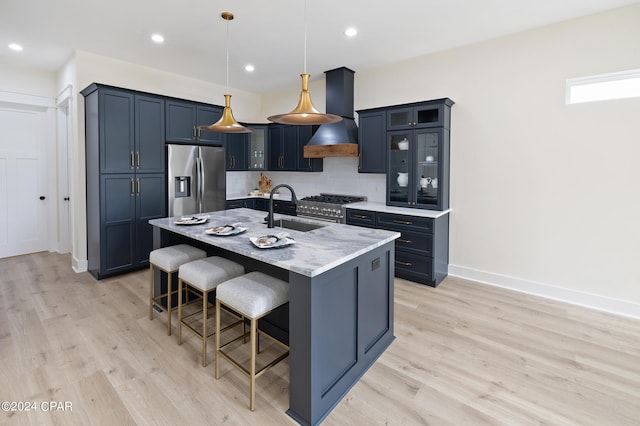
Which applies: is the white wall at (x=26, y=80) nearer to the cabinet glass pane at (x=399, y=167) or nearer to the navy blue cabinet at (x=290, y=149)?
the navy blue cabinet at (x=290, y=149)

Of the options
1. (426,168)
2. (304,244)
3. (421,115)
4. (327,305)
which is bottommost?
(327,305)

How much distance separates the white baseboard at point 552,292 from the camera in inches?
125

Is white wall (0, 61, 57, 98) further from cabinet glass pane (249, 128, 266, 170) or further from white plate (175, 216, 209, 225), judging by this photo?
white plate (175, 216, 209, 225)

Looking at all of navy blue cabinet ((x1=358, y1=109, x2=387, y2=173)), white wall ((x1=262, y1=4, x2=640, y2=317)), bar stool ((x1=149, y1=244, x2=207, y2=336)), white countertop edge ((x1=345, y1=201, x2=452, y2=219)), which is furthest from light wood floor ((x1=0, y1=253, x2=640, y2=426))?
navy blue cabinet ((x1=358, y1=109, x2=387, y2=173))

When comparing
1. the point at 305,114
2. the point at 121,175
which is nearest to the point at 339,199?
the point at 305,114

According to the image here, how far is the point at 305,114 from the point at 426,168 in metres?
2.36

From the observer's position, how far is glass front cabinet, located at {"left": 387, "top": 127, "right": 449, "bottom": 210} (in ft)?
13.2

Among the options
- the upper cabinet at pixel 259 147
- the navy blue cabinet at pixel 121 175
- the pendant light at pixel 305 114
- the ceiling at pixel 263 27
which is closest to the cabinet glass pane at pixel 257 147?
the upper cabinet at pixel 259 147

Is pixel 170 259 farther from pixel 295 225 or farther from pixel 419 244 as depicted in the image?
pixel 419 244

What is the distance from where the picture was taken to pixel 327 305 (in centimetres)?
188

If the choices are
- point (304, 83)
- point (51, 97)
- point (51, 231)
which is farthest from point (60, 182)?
point (304, 83)

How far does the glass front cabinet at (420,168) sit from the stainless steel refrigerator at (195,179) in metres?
2.66

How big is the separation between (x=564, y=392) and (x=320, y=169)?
14.0 ft

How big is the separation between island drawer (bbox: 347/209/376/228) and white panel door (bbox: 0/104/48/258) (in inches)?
200
